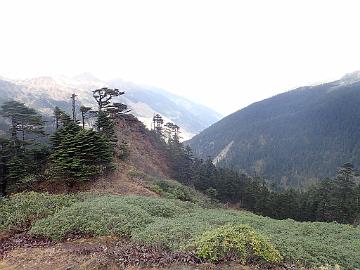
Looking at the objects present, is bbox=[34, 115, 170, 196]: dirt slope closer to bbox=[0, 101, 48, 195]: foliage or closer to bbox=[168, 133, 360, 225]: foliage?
bbox=[0, 101, 48, 195]: foliage

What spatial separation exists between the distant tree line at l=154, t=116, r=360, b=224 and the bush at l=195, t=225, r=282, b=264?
5967cm

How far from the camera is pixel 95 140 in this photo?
127 feet

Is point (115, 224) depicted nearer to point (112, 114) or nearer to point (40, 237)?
point (40, 237)

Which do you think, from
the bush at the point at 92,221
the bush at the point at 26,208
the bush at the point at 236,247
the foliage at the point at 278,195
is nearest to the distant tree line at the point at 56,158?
the bush at the point at 26,208

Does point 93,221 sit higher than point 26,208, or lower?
higher

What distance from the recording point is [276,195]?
7912cm

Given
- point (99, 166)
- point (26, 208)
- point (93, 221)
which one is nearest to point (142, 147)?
point (99, 166)

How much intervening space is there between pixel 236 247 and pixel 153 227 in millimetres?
4447

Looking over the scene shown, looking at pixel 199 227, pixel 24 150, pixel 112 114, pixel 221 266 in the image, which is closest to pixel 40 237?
pixel 199 227

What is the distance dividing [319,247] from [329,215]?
59.2 metres

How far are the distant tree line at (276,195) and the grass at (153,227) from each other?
50.0 metres

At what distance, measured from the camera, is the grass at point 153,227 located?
14.6m

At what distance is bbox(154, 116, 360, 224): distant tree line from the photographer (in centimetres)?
6900

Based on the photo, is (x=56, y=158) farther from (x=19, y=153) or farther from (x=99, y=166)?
(x=19, y=153)
